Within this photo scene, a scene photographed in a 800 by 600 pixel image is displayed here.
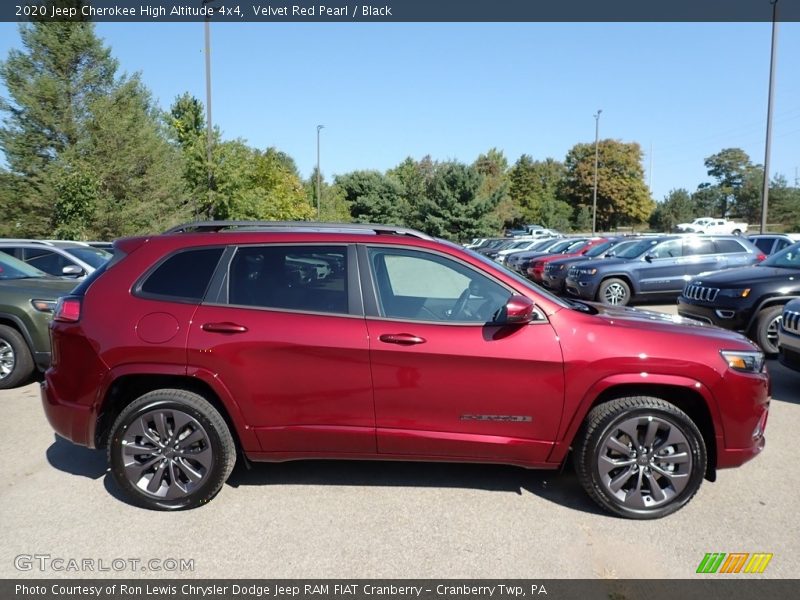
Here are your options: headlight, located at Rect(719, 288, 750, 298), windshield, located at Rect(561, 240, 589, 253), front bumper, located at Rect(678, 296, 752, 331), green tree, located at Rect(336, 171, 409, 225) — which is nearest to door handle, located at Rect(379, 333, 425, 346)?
front bumper, located at Rect(678, 296, 752, 331)

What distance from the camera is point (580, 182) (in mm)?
74875

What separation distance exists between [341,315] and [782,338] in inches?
201

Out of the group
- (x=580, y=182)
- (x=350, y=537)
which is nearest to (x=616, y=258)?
(x=350, y=537)

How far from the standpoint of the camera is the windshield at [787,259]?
27.0ft


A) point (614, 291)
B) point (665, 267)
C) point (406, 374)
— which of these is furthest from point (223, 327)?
point (665, 267)

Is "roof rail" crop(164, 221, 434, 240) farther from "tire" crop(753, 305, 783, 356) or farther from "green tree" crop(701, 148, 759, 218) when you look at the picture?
"green tree" crop(701, 148, 759, 218)

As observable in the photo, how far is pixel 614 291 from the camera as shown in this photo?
13453 mm

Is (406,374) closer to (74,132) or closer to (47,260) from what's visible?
(47,260)

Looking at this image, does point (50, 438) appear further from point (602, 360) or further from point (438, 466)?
point (602, 360)

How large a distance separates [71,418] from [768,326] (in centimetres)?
792

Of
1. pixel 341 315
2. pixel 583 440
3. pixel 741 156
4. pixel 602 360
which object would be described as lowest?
pixel 583 440

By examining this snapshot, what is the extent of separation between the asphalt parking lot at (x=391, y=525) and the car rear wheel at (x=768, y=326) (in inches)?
145

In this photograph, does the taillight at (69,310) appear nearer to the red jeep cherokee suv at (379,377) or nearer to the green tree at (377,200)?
the red jeep cherokee suv at (379,377)

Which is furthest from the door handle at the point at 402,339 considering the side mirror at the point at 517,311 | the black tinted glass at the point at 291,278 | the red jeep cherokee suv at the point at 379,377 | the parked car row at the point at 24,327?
the parked car row at the point at 24,327
